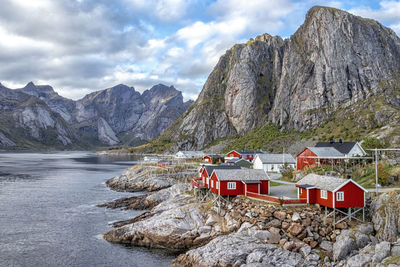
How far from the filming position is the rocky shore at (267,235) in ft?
112

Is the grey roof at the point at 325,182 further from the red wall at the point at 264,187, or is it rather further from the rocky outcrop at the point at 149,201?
the rocky outcrop at the point at 149,201

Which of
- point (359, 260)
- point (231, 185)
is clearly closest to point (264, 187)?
point (231, 185)

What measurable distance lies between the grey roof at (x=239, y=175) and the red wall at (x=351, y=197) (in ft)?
47.3

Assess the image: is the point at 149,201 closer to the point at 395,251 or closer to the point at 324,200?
the point at 324,200

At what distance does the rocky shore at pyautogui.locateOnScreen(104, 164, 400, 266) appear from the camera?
3428 cm

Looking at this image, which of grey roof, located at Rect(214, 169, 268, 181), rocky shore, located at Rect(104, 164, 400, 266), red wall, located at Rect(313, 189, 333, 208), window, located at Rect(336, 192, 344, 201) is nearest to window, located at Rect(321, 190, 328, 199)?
red wall, located at Rect(313, 189, 333, 208)

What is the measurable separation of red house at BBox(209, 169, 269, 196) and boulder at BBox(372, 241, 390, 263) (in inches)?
814

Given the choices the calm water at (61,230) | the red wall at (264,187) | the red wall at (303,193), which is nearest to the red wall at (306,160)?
the red wall at (264,187)

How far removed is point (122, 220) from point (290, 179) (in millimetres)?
37495

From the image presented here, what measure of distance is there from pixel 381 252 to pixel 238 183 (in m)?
23.0

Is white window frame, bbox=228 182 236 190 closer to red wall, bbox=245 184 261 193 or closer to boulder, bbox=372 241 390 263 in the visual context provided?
red wall, bbox=245 184 261 193

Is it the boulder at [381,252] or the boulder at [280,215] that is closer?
the boulder at [381,252]

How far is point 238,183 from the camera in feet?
166

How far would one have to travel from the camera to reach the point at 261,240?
1516 inches
